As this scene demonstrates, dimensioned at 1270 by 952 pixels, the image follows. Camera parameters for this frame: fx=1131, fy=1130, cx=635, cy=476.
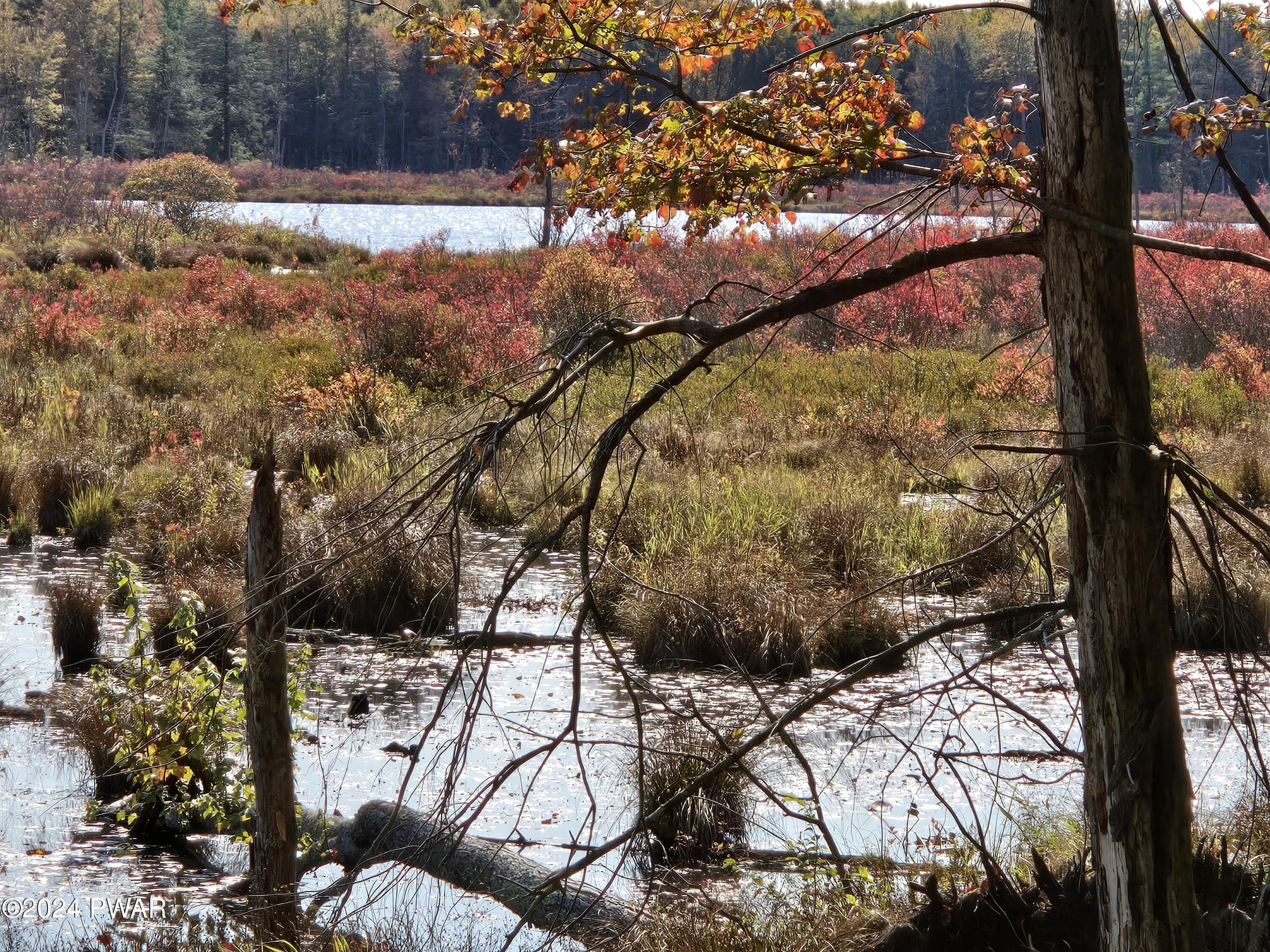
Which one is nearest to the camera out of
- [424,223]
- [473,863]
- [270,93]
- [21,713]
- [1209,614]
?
[473,863]

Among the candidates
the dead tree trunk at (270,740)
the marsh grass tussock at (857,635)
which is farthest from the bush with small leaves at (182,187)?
the dead tree trunk at (270,740)

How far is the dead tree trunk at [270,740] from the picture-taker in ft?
13.0

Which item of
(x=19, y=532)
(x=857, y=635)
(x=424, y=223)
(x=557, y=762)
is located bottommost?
(x=557, y=762)

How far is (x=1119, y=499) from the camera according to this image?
100 inches

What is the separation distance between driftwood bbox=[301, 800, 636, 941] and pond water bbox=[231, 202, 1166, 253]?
22284 millimetres

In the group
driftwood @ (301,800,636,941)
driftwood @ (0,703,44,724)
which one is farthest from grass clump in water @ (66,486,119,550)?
driftwood @ (301,800,636,941)

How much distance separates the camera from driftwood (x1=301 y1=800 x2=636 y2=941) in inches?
164

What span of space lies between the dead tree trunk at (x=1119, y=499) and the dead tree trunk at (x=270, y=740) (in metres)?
2.67

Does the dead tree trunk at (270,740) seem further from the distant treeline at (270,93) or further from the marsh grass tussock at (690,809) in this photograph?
the distant treeline at (270,93)

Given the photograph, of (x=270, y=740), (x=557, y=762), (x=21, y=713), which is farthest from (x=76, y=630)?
(x=270, y=740)

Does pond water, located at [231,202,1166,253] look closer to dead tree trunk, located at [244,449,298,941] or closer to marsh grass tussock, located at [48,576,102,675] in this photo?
marsh grass tussock, located at [48,576,102,675]

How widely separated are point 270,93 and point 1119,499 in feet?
265

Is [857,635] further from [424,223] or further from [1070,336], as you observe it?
[424,223]

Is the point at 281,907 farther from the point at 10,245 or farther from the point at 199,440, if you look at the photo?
the point at 10,245
